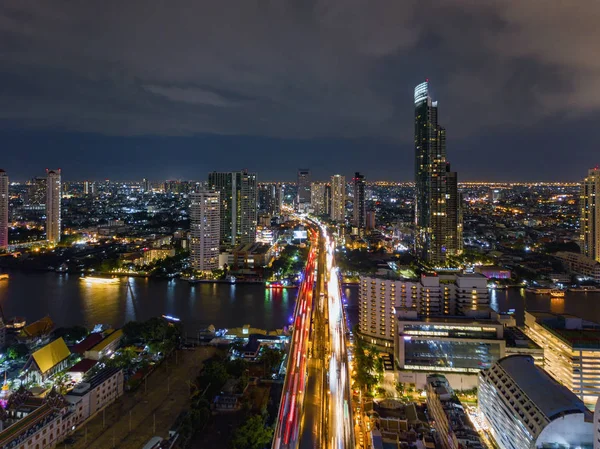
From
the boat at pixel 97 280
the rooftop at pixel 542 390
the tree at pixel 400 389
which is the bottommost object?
the tree at pixel 400 389

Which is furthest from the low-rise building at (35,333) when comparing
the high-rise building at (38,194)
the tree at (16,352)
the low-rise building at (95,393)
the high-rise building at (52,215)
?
the high-rise building at (38,194)

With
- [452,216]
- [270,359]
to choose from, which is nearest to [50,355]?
[270,359]

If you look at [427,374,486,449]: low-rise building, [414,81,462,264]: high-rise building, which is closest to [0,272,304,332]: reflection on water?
[427,374,486,449]: low-rise building

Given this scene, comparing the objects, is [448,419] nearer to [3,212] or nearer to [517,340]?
[517,340]

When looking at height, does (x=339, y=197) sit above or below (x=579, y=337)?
above

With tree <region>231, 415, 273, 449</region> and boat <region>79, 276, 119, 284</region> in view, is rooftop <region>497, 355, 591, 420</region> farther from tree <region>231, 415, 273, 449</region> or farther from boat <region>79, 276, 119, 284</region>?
boat <region>79, 276, 119, 284</region>

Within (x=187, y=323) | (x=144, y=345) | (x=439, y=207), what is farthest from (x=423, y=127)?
(x=144, y=345)

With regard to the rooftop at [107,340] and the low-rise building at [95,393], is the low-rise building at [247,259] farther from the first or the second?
the low-rise building at [95,393]
